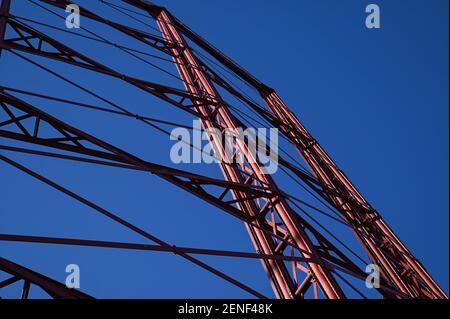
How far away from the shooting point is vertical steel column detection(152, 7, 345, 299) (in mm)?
6086

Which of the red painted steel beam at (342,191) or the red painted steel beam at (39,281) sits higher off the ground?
the red painted steel beam at (342,191)

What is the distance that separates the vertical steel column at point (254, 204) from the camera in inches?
240

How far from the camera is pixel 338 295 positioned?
18.9ft

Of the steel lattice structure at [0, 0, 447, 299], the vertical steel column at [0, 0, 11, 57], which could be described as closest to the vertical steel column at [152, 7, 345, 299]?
the steel lattice structure at [0, 0, 447, 299]

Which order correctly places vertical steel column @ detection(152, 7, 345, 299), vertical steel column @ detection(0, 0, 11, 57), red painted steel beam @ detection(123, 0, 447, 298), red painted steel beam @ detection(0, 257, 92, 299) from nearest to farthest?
red painted steel beam @ detection(0, 257, 92, 299) < vertical steel column @ detection(152, 7, 345, 299) < vertical steel column @ detection(0, 0, 11, 57) < red painted steel beam @ detection(123, 0, 447, 298)

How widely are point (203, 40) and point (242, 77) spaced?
192cm

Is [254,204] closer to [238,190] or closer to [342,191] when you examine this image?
[238,190]

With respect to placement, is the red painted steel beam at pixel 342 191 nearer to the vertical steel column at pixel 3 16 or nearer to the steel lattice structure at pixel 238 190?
the steel lattice structure at pixel 238 190

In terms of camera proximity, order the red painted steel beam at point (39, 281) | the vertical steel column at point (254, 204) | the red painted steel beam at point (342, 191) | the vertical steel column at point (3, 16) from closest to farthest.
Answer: the red painted steel beam at point (39, 281) → the vertical steel column at point (254, 204) → the vertical steel column at point (3, 16) → the red painted steel beam at point (342, 191)

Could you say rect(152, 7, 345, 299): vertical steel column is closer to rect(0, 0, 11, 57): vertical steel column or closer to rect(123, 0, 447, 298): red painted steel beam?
rect(123, 0, 447, 298): red painted steel beam

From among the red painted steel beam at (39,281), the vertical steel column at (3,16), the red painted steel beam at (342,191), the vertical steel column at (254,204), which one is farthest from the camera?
the red painted steel beam at (342,191)

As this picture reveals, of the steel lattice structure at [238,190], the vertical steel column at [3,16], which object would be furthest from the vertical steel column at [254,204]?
the vertical steel column at [3,16]

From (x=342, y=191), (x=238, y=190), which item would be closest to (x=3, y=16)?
(x=238, y=190)
